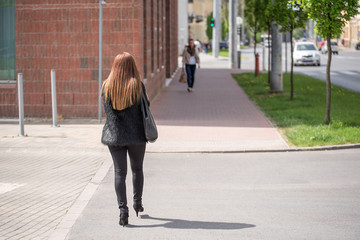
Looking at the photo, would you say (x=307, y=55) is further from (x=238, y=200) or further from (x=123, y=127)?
(x=123, y=127)

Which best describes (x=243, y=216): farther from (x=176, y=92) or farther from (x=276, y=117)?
(x=176, y=92)

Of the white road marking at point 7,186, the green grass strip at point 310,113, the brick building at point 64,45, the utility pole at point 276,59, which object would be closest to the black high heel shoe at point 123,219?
the white road marking at point 7,186

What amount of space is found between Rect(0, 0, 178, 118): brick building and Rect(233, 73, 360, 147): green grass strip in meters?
3.78

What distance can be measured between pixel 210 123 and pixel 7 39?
5.00 meters

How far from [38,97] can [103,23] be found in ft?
7.22

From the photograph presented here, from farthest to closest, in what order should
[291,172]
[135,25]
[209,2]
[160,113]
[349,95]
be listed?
[209,2] < [349,95] < [160,113] < [135,25] < [291,172]

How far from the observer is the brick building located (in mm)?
15703

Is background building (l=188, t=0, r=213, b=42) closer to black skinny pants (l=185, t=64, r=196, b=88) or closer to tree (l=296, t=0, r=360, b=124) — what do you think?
black skinny pants (l=185, t=64, r=196, b=88)

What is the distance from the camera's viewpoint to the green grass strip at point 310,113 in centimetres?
1242

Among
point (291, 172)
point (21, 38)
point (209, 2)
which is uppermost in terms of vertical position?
point (209, 2)

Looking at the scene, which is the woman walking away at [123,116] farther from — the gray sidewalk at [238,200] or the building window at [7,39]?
the building window at [7,39]

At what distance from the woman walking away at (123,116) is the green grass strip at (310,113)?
5.69 m

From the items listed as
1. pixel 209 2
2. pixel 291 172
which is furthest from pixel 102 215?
pixel 209 2

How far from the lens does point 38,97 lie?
15914 millimetres
